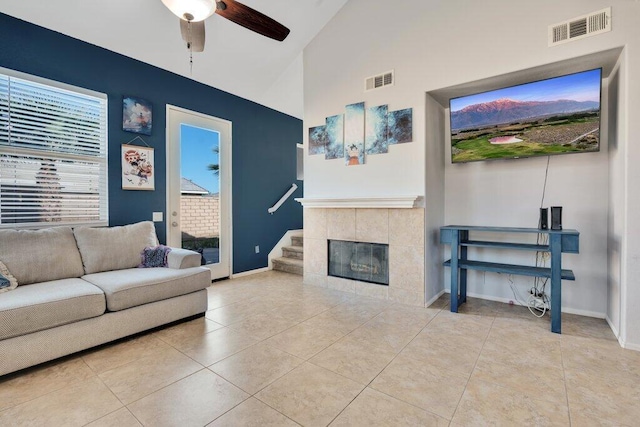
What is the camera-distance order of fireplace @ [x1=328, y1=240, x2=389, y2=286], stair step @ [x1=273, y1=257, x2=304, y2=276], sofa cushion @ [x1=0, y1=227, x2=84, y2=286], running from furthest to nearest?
stair step @ [x1=273, y1=257, x2=304, y2=276] < fireplace @ [x1=328, y1=240, x2=389, y2=286] < sofa cushion @ [x1=0, y1=227, x2=84, y2=286]

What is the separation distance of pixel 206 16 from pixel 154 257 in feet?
7.49

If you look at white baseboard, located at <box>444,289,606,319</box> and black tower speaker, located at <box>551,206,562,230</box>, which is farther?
white baseboard, located at <box>444,289,606,319</box>

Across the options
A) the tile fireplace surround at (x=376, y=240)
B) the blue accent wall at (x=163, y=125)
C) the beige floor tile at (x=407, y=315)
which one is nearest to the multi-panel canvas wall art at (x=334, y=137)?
the tile fireplace surround at (x=376, y=240)

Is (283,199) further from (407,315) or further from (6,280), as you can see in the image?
(6,280)

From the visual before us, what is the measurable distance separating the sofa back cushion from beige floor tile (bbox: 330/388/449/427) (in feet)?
8.54

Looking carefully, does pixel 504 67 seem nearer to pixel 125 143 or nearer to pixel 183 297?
pixel 183 297

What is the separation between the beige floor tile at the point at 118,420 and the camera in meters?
1.48

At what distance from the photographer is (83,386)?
5.99ft

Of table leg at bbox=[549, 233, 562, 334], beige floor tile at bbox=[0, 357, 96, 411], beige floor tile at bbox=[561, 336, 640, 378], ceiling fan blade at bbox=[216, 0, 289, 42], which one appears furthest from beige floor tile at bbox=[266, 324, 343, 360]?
ceiling fan blade at bbox=[216, 0, 289, 42]

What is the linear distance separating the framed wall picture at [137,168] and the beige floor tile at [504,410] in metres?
3.73

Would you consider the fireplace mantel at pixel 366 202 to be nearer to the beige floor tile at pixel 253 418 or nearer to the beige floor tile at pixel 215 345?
the beige floor tile at pixel 215 345

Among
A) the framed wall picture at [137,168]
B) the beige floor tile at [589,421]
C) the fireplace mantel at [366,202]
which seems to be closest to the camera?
the beige floor tile at [589,421]

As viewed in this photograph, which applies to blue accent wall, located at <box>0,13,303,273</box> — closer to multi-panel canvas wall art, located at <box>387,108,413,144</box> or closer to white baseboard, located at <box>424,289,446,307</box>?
multi-panel canvas wall art, located at <box>387,108,413,144</box>

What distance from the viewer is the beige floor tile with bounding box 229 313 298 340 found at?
101 inches
